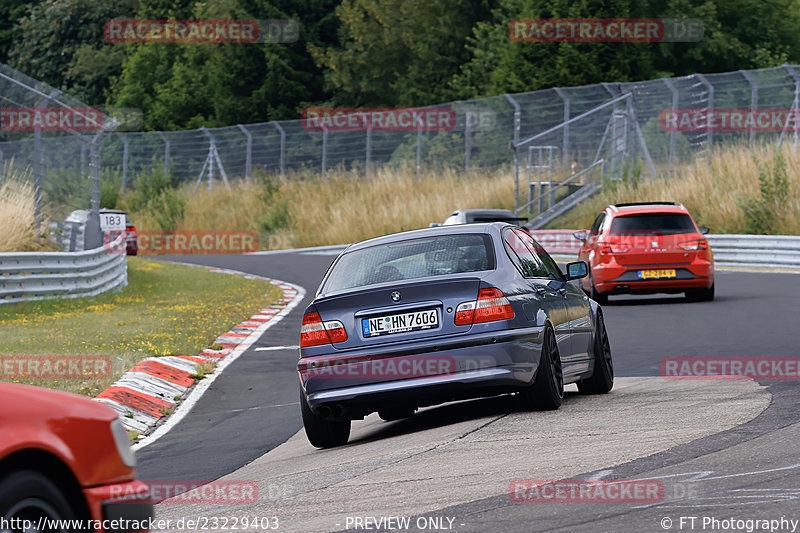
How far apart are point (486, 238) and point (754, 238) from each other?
21.3m

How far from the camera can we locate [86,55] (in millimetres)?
83562

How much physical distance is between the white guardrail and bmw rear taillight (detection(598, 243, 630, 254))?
27.6 feet

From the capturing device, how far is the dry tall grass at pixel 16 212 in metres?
23.5

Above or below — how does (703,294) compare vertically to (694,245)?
below

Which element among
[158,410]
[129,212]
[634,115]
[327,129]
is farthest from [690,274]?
[129,212]

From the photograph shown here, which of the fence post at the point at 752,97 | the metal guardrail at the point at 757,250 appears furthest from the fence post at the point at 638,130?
the metal guardrail at the point at 757,250

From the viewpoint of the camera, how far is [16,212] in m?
23.7

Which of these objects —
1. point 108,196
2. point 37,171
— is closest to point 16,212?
point 37,171

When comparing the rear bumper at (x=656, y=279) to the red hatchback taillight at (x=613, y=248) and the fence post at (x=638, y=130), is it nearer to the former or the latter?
the red hatchback taillight at (x=613, y=248)

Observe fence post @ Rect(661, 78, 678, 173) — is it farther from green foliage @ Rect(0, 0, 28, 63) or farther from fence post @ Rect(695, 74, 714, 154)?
green foliage @ Rect(0, 0, 28, 63)

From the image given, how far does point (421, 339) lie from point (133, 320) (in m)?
11.2

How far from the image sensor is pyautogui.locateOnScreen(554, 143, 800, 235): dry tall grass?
110 ft

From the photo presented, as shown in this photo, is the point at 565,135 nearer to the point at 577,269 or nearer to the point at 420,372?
the point at 577,269

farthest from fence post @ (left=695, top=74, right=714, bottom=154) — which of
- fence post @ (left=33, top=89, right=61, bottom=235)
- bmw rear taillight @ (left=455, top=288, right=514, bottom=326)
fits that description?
bmw rear taillight @ (left=455, top=288, right=514, bottom=326)
